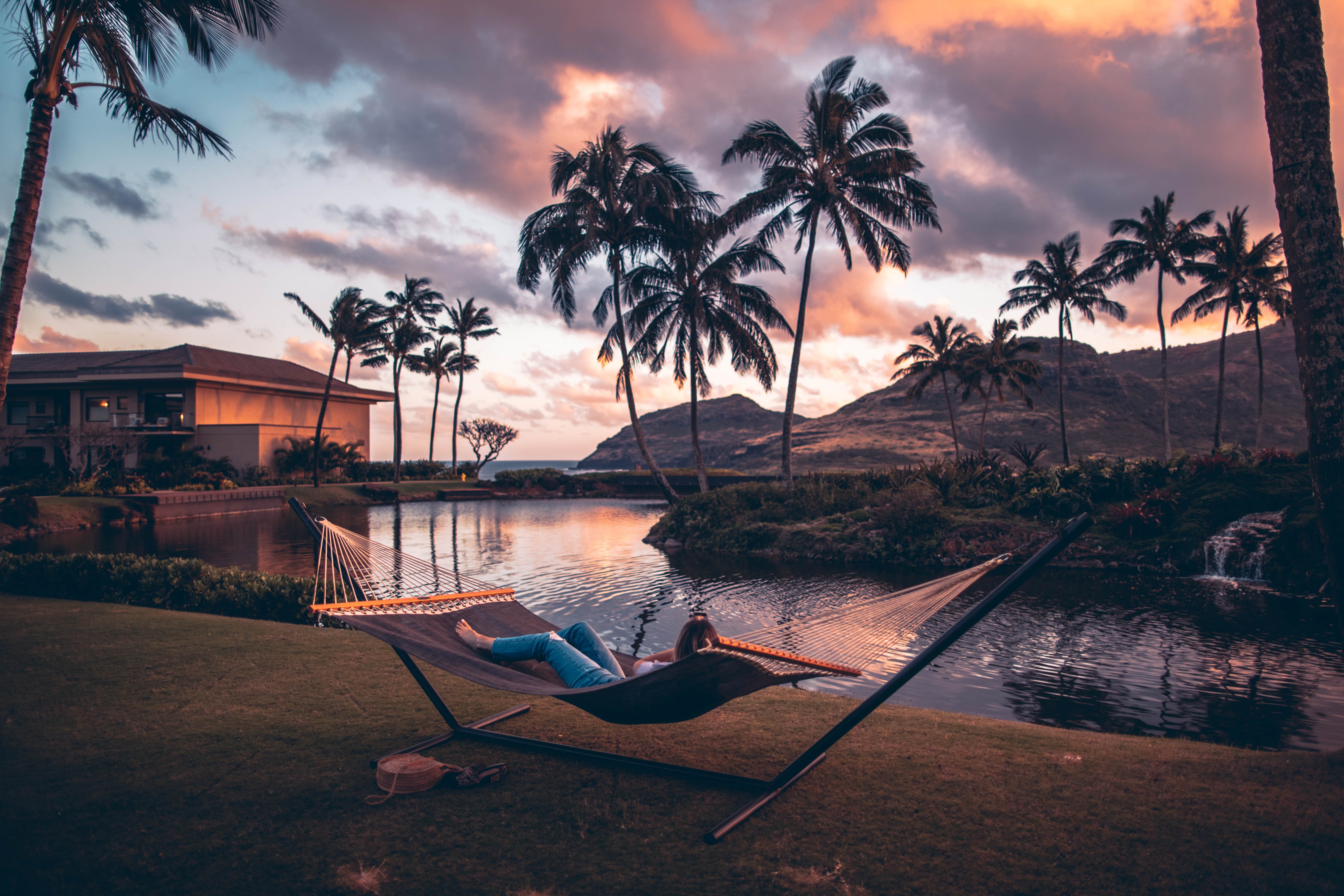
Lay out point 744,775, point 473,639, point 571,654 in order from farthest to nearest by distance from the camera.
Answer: point 473,639
point 571,654
point 744,775

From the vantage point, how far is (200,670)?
15.9 feet

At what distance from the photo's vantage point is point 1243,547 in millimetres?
11227

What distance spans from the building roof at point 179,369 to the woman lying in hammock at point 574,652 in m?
31.2

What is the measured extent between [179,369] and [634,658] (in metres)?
31.8

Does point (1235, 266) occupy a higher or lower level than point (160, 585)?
higher

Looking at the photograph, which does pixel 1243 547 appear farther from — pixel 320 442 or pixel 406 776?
pixel 320 442

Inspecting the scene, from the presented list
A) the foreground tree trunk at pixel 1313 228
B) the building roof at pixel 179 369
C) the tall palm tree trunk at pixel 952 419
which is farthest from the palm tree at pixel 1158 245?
the building roof at pixel 179 369

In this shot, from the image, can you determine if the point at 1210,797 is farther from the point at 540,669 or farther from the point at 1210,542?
the point at 1210,542

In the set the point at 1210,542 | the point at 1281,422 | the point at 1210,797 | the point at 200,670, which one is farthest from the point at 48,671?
the point at 1281,422

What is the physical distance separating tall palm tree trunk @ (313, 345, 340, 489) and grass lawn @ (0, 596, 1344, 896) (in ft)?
89.6

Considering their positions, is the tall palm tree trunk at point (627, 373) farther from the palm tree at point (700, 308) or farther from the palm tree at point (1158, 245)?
the palm tree at point (1158, 245)

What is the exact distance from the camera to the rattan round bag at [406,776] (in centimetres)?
299

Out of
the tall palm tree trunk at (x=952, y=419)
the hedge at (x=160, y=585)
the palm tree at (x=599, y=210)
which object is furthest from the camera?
the tall palm tree trunk at (x=952, y=419)

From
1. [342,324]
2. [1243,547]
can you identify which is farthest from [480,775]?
[342,324]
